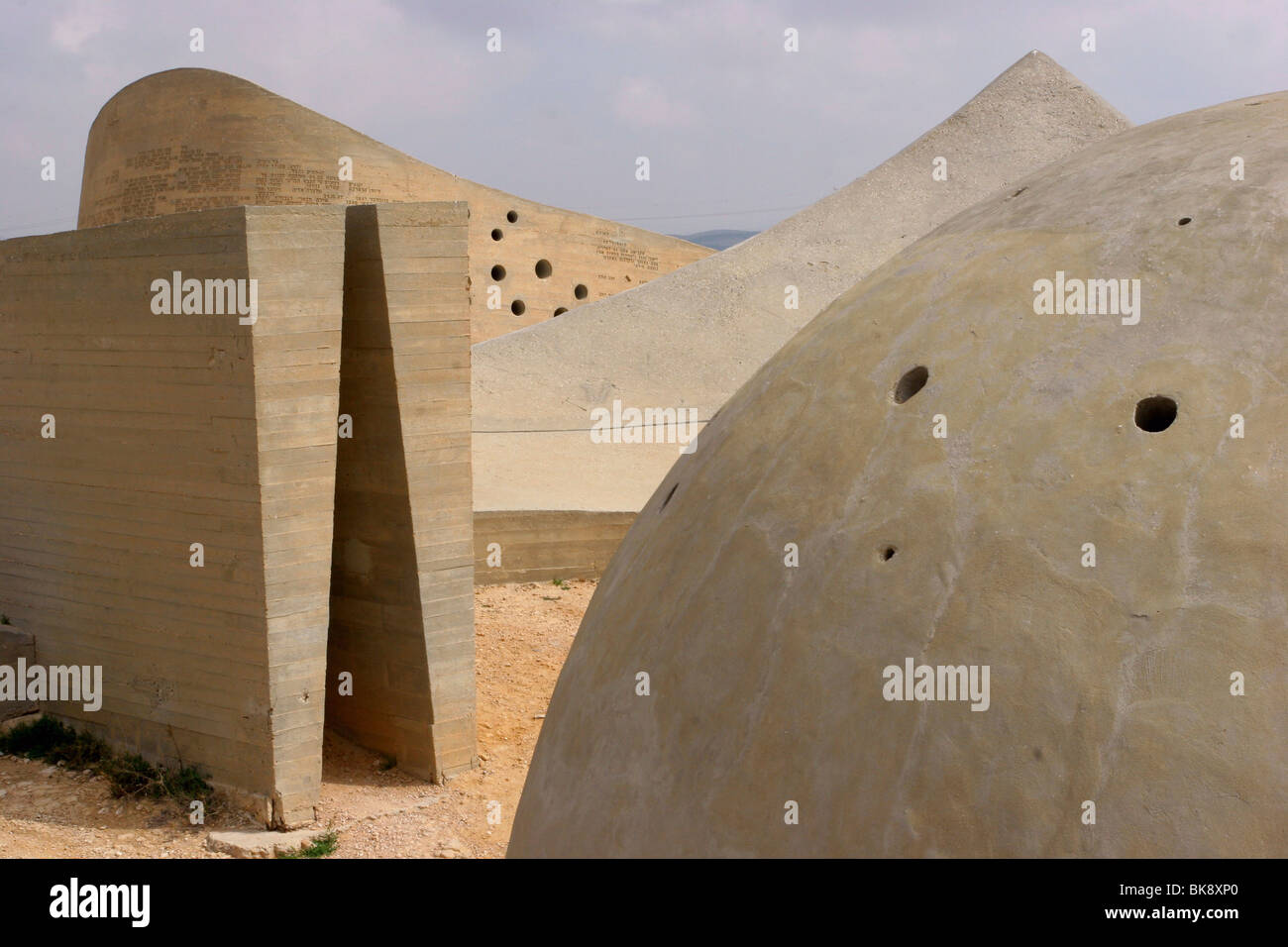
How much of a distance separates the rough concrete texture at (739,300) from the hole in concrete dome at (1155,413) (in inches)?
532

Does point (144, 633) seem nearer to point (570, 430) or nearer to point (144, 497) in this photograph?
point (144, 497)

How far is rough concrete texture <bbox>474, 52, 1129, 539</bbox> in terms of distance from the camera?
57.5 feet

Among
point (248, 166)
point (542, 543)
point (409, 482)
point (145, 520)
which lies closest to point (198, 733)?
point (145, 520)

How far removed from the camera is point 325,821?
24.2ft

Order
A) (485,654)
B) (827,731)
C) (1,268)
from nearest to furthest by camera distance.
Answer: (827,731)
(1,268)
(485,654)

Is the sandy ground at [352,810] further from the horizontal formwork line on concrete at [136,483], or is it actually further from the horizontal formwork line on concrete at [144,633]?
the horizontal formwork line on concrete at [136,483]

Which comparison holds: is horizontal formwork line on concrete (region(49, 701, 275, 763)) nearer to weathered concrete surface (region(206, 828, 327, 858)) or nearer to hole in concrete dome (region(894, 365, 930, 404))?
weathered concrete surface (region(206, 828, 327, 858))

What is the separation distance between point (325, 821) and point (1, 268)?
4807 mm

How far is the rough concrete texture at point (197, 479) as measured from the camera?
7.12 meters

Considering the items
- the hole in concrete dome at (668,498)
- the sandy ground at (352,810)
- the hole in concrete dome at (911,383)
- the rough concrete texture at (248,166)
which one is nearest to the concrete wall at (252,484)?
the sandy ground at (352,810)

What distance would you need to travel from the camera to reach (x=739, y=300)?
20.4 metres

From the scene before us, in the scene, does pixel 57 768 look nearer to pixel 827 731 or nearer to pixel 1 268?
pixel 1 268
